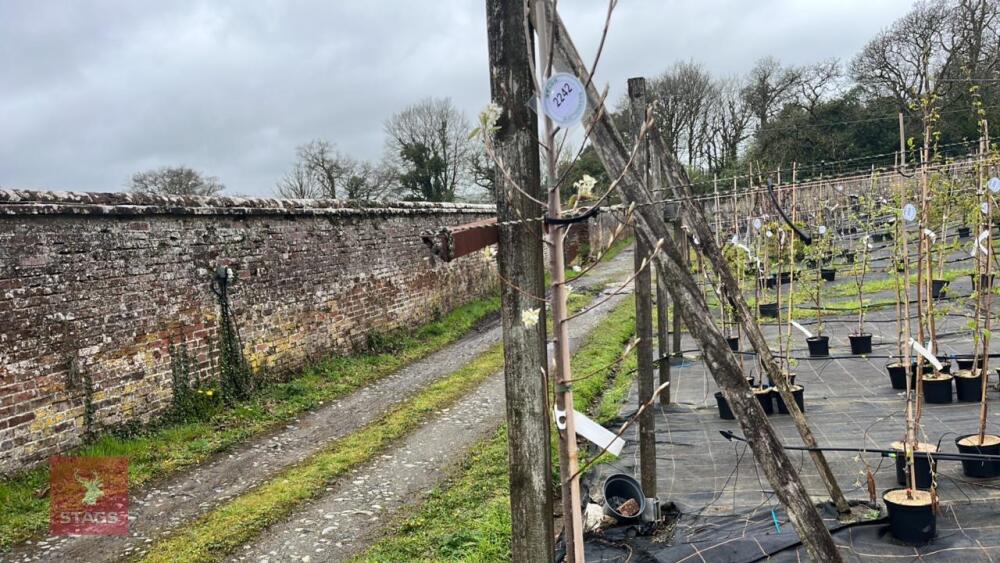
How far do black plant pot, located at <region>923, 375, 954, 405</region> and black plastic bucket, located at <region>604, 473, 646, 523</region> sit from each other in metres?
3.53

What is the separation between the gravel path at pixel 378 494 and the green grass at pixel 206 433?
1.74 metres

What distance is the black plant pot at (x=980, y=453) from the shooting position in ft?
14.0

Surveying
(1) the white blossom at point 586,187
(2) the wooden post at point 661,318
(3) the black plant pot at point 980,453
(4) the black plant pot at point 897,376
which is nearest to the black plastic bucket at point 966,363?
(4) the black plant pot at point 897,376

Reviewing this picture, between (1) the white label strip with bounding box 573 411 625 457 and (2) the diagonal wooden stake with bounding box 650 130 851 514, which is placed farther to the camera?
(2) the diagonal wooden stake with bounding box 650 130 851 514

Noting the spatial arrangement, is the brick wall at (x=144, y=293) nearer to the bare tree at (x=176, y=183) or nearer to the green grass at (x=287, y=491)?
the green grass at (x=287, y=491)

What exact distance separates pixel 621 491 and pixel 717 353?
2.41m

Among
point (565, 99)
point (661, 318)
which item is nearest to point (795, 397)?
point (661, 318)

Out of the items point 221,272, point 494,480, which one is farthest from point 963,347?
point 221,272

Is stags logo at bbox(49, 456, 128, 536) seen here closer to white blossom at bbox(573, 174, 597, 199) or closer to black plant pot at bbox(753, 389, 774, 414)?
white blossom at bbox(573, 174, 597, 199)

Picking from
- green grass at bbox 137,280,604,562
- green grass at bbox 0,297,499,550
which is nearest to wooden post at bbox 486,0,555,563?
green grass at bbox 137,280,604,562

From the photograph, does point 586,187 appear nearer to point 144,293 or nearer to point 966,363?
point 144,293

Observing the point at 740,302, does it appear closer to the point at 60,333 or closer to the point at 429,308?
the point at 60,333

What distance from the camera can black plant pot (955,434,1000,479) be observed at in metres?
4.27

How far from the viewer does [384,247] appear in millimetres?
11094
